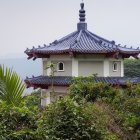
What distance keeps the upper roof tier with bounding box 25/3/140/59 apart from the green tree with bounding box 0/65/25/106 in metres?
10.6

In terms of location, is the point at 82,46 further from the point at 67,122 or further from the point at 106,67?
the point at 67,122

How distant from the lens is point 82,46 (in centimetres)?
1825

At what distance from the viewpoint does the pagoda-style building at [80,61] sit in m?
17.8

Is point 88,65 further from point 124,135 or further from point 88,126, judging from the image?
point 88,126

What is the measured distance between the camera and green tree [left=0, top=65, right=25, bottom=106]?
22.2 feet

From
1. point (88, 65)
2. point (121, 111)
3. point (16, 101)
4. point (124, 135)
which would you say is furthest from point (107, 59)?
point (16, 101)

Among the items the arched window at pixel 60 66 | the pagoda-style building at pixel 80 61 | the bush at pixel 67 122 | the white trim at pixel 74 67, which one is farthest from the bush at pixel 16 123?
the arched window at pixel 60 66

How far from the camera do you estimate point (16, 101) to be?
23.0ft

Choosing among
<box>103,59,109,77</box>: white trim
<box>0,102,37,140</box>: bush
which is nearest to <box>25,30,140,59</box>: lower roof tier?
<box>103,59,109,77</box>: white trim

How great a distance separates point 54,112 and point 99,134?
2.84 feet

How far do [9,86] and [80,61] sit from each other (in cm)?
1145

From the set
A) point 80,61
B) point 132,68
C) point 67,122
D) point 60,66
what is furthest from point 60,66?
point 132,68

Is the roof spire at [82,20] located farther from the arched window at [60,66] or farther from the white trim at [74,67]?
the white trim at [74,67]

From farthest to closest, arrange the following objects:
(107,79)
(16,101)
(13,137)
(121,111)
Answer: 1. (107,79)
2. (121,111)
3. (16,101)
4. (13,137)
